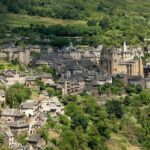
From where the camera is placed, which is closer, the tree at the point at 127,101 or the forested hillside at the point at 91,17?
the tree at the point at 127,101

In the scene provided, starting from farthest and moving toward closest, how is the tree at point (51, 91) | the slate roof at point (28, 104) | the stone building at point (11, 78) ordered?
1. the tree at point (51, 91)
2. the stone building at point (11, 78)
3. the slate roof at point (28, 104)

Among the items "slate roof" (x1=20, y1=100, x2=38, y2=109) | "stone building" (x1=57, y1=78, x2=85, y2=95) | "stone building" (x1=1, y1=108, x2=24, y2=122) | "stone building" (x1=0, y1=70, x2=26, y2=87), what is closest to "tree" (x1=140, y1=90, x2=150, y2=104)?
"stone building" (x1=57, y1=78, x2=85, y2=95)

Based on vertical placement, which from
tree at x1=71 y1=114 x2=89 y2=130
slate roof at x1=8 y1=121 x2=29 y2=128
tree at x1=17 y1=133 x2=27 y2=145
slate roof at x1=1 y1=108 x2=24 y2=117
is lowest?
tree at x1=17 y1=133 x2=27 y2=145

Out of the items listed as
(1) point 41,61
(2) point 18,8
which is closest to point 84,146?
(1) point 41,61

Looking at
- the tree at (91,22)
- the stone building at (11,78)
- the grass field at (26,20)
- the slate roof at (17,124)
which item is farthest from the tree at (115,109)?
the tree at (91,22)

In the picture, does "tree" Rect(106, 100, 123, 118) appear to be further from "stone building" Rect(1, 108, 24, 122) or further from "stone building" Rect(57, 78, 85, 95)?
"stone building" Rect(1, 108, 24, 122)

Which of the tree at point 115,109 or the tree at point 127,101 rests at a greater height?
the tree at point 127,101

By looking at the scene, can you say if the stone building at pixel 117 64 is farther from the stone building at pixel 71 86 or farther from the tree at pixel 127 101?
the tree at pixel 127 101

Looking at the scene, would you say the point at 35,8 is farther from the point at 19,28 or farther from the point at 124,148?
the point at 124,148

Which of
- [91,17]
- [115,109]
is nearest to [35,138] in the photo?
[115,109]
